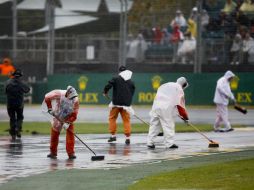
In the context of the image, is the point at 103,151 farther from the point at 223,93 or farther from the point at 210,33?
the point at 210,33

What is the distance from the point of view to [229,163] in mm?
17281

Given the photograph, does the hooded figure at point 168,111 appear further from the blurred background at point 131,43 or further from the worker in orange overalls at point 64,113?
the blurred background at point 131,43

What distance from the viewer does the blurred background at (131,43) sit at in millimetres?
37219

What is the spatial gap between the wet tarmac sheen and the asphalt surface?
5.10m

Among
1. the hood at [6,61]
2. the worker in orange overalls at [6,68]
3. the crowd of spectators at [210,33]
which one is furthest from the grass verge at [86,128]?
the worker in orange overalls at [6,68]

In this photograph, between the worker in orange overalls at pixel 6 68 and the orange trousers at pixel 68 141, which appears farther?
the worker in orange overalls at pixel 6 68

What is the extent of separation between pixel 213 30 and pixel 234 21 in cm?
83

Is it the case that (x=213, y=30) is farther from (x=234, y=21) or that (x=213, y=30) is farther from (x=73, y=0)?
(x=73, y=0)

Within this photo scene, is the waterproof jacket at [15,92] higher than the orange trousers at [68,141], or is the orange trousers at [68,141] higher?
the waterproof jacket at [15,92]

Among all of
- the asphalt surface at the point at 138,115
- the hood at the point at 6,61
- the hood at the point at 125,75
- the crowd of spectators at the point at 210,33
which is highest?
the crowd of spectators at the point at 210,33

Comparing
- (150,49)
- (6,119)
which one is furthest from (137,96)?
(6,119)

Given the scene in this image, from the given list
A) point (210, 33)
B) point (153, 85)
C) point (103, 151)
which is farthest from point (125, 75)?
point (153, 85)

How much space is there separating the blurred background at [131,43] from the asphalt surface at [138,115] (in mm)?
1351

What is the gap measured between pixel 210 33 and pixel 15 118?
13.6 meters
